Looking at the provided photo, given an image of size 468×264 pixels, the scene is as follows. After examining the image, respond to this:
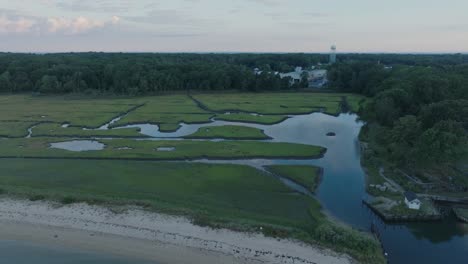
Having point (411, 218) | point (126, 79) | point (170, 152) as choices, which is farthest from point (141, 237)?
point (126, 79)

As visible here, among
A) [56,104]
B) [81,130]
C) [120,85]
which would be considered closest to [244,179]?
[81,130]

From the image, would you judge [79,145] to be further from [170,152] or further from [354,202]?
[354,202]

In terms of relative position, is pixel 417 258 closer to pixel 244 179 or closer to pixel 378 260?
pixel 378 260

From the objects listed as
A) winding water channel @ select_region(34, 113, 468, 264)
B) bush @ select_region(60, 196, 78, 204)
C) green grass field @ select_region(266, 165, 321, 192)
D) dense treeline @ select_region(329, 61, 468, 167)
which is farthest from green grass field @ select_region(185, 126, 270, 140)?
bush @ select_region(60, 196, 78, 204)

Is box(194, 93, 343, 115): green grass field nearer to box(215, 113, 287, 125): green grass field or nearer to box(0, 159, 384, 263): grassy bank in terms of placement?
box(215, 113, 287, 125): green grass field

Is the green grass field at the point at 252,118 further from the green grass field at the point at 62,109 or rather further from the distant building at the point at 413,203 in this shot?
the distant building at the point at 413,203
